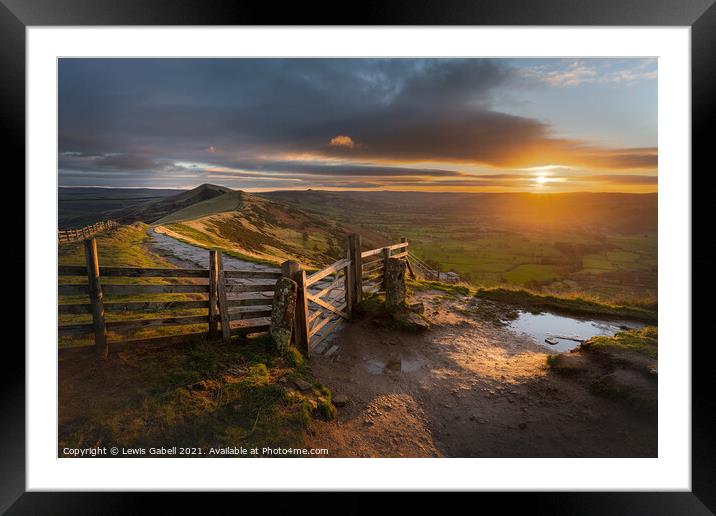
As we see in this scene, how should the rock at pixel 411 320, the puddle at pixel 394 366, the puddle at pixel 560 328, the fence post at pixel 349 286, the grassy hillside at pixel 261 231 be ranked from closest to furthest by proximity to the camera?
1. the puddle at pixel 394 366
2. the rock at pixel 411 320
3. the puddle at pixel 560 328
4. the fence post at pixel 349 286
5. the grassy hillside at pixel 261 231

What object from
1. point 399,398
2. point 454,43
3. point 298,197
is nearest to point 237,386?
point 399,398

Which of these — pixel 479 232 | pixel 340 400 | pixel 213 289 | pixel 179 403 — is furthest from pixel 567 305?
pixel 479 232

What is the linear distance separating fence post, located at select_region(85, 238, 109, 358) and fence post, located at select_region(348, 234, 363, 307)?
5023mm

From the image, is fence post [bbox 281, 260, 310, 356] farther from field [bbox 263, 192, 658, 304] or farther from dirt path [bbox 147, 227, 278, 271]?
dirt path [bbox 147, 227, 278, 271]

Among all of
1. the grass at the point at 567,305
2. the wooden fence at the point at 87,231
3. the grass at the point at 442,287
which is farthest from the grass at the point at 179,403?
the grass at the point at 567,305

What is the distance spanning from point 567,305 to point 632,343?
469cm

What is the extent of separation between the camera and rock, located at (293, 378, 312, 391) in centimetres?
441

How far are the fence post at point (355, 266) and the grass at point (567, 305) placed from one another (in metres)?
5.36

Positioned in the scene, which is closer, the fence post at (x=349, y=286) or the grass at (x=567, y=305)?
the fence post at (x=349, y=286)

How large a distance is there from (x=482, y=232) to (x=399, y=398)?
123 feet

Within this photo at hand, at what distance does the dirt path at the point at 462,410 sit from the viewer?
4.06m

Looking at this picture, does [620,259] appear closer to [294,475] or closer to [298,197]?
[294,475]

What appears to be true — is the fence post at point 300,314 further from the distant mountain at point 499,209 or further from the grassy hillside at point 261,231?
the distant mountain at point 499,209

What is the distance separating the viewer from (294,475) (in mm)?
3867
